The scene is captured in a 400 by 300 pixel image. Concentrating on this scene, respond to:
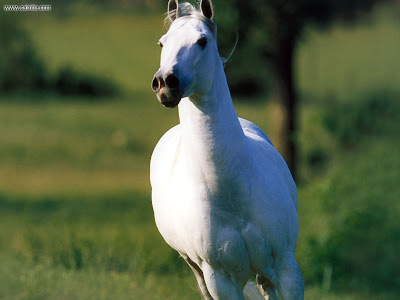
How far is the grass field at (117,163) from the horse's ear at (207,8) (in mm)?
3531

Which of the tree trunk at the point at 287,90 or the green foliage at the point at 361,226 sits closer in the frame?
the green foliage at the point at 361,226

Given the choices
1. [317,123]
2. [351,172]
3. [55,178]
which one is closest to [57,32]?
[55,178]

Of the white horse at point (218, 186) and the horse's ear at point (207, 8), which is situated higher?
the horse's ear at point (207, 8)

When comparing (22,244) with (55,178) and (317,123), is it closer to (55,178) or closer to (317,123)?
(317,123)

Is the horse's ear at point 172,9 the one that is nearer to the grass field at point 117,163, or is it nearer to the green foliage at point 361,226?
the grass field at point 117,163

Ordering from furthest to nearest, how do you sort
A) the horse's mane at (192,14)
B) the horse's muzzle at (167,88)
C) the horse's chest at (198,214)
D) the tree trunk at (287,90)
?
the tree trunk at (287,90)
the horse's chest at (198,214)
the horse's mane at (192,14)
the horse's muzzle at (167,88)

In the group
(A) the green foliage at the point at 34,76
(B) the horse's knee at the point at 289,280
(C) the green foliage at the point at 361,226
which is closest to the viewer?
(B) the horse's knee at the point at 289,280

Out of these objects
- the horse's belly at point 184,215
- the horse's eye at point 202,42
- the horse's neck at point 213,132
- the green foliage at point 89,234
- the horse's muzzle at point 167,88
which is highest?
the horse's eye at point 202,42

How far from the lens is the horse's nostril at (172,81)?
3.81 meters

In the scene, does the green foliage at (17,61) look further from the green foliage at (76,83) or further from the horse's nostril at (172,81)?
the horse's nostril at (172,81)

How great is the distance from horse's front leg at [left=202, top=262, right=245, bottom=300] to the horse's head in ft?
3.92

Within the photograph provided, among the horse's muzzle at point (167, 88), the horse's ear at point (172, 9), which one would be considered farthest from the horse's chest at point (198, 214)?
the horse's ear at point (172, 9)

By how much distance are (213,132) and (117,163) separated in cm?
1374

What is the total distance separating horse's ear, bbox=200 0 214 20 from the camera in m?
4.30
